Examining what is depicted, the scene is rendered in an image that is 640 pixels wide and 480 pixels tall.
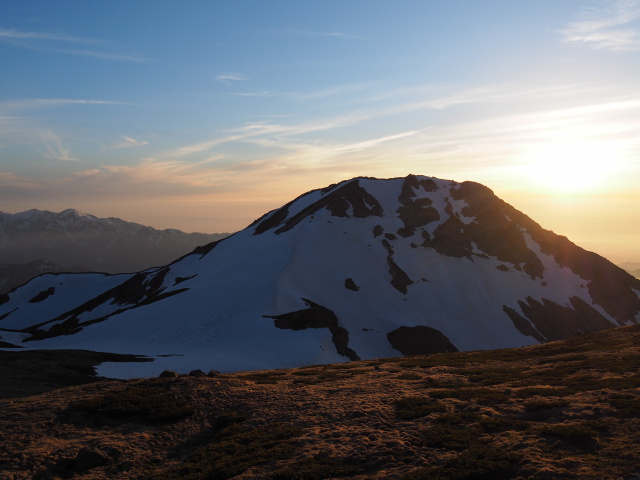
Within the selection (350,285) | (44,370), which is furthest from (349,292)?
(44,370)

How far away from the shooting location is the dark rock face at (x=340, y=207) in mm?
129875

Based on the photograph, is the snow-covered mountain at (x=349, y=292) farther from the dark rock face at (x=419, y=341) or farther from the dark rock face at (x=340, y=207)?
the dark rock face at (x=340, y=207)

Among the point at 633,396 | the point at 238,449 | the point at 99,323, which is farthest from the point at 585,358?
the point at 99,323

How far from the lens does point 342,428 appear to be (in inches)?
886

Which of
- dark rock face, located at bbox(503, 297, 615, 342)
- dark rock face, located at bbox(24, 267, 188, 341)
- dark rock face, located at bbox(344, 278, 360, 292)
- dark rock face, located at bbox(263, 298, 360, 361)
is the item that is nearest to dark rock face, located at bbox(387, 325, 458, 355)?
dark rock face, located at bbox(263, 298, 360, 361)

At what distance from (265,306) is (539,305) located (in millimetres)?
72630

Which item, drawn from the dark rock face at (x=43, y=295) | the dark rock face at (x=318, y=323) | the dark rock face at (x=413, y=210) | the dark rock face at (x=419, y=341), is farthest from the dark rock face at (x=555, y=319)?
the dark rock face at (x=43, y=295)

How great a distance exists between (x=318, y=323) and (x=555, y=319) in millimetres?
68506

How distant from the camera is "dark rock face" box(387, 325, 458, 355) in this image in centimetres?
8875

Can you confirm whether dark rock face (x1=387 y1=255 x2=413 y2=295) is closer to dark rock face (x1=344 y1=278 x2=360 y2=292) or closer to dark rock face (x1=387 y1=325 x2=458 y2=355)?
dark rock face (x1=344 y1=278 x2=360 y2=292)

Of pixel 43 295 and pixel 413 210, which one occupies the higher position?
pixel 413 210

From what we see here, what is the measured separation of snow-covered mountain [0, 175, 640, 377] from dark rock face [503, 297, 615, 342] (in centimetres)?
39

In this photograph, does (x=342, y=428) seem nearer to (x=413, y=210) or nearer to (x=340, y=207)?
(x=340, y=207)

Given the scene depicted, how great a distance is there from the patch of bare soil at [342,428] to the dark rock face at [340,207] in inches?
3788
